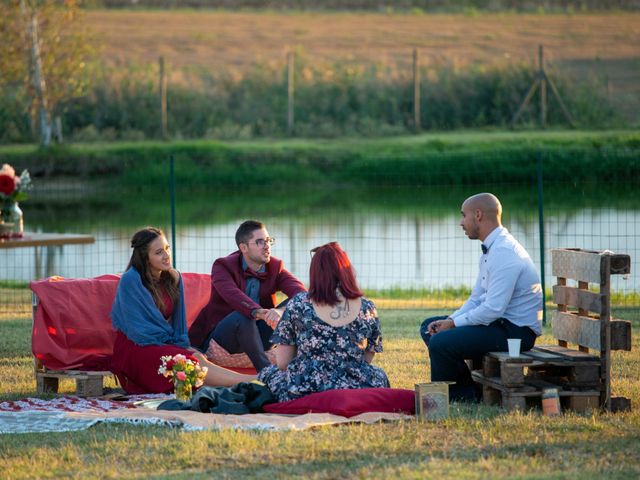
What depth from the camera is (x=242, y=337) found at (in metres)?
8.30

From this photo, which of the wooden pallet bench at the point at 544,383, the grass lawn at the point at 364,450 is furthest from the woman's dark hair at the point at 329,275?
the wooden pallet bench at the point at 544,383

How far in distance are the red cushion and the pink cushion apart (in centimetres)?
142

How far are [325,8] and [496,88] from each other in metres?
17.5

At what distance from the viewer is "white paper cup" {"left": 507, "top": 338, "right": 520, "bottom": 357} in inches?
277

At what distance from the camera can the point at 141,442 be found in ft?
20.5

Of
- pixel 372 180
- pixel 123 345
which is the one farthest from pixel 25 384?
pixel 372 180

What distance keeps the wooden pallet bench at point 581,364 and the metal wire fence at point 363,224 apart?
13.8 ft

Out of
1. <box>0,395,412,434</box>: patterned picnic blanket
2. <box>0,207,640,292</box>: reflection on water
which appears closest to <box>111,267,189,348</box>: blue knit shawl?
<box>0,395,412,434</box>: patterned picnic blanket

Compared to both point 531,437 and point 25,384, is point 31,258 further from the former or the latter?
point 531,437

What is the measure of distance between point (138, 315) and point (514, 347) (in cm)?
242

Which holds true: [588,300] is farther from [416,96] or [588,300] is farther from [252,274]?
[416,96]

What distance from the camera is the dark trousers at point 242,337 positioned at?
8289 mm

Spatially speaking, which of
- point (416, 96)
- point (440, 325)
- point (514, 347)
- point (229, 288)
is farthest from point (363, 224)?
point (514, 347)

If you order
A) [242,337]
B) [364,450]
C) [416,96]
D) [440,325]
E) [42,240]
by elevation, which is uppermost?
[416,96]
